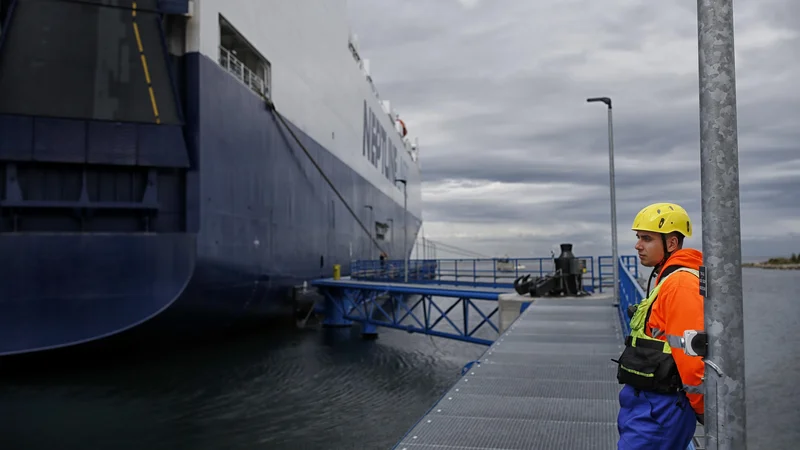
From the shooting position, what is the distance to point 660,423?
2.85 meters

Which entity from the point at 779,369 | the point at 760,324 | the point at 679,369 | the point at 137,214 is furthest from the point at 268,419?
the point at 760,324

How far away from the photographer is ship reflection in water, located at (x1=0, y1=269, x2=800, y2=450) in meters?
9.57

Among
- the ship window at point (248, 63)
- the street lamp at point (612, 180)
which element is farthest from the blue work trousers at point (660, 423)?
the ship window at point (248, 63)

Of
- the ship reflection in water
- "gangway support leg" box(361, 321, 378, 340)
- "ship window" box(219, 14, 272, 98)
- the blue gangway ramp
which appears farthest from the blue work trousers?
"gangway support leg" box(361, 321, 378, 340)

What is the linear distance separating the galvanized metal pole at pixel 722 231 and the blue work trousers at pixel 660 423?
29 cm

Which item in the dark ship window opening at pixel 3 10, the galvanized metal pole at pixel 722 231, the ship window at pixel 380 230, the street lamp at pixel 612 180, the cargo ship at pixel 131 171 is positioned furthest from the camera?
the ship window at pixel 380 230

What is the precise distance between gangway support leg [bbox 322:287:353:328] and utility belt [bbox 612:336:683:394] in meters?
17.6

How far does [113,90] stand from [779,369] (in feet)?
81.4

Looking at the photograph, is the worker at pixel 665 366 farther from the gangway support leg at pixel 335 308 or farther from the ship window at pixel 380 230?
the ship window at pixel 380 230

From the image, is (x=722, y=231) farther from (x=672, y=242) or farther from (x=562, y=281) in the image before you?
(x=562, y=281)

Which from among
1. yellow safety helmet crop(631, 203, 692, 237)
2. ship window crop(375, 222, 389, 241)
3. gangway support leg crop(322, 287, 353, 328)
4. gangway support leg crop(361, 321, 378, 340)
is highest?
ship window crop(375, 222, 389, 241)

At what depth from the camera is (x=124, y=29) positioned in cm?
1170

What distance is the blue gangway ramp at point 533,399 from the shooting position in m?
4.64

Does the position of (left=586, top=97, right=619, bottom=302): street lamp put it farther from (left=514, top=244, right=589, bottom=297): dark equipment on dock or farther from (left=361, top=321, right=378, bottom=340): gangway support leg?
(left=361, top=321, right=378, bottom=340): gangway support leg
